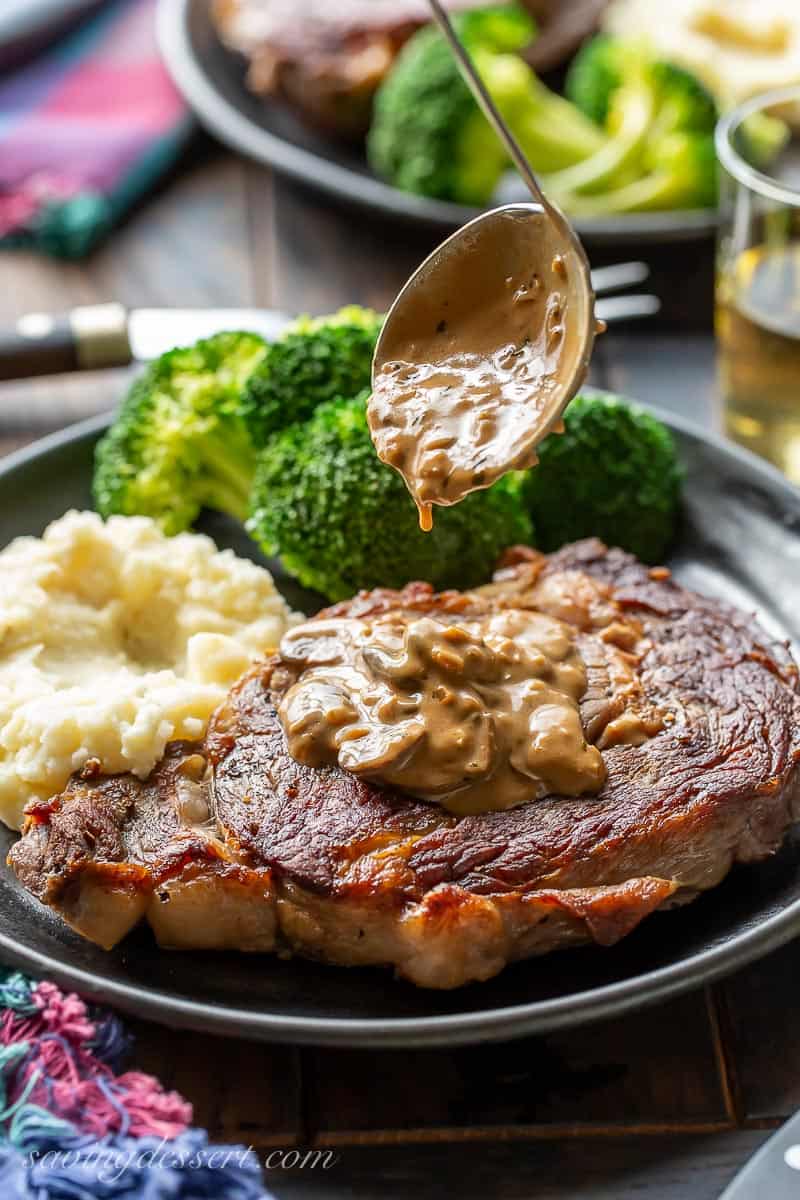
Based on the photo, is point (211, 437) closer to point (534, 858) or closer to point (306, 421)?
point (306, 421)

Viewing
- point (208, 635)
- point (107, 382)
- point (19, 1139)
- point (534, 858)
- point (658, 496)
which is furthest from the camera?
point (107, 382)

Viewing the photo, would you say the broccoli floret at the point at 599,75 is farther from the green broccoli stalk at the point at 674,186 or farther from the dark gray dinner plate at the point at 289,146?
the dark gray dinner plate at the point at 289,146

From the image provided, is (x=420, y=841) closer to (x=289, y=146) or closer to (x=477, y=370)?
(x=477, y=370)

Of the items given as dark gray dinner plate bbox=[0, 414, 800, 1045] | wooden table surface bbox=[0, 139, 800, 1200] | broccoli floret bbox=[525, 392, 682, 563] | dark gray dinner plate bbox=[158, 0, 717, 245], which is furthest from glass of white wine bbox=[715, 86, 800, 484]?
wooden table surface bbox=[0, 139, 800, 1200]

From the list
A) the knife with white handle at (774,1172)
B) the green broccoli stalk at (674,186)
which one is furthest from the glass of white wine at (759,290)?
the knife with white handle at (774,1172)

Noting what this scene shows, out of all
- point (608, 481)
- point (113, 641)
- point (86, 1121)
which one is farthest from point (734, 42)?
point (86, 1121)

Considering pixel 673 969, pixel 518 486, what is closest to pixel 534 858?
pixel 673 969
